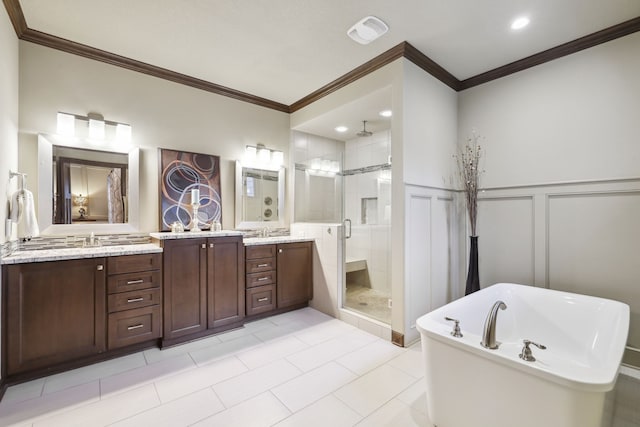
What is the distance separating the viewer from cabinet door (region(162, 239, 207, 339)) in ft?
8.41

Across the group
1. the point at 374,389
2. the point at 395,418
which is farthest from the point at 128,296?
the point at 395,418

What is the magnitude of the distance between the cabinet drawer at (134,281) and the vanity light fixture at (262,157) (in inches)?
67.8

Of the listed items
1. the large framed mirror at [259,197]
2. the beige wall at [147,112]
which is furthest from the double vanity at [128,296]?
the beige wall at [147,112]

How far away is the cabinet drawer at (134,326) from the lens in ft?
7.61

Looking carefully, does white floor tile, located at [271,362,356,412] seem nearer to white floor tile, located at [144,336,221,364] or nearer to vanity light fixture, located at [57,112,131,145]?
Answer: white floor tile, located at [144,336,221,364]

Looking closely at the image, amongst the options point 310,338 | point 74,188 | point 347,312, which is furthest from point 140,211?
point 347,312

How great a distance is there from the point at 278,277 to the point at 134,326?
57.7 inches

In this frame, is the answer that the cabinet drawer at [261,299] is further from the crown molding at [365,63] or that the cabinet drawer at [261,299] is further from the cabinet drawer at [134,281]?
the crown molding at [365,63]

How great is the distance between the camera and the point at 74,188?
8.39 feet

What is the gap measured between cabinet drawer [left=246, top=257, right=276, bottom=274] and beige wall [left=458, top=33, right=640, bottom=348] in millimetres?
2396

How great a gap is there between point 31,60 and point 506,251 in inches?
190

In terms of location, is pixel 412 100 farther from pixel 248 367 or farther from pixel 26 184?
pixel 26 184

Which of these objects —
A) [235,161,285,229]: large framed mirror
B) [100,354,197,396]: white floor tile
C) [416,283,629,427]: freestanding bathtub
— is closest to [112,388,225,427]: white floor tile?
[100,354,197,396]: white floor tile

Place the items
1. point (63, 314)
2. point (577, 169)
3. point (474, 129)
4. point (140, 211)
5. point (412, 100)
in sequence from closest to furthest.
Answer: point (63, 314) < point (577, 169) < point (412, 100) < point (140, 211) < point (474, 129)
